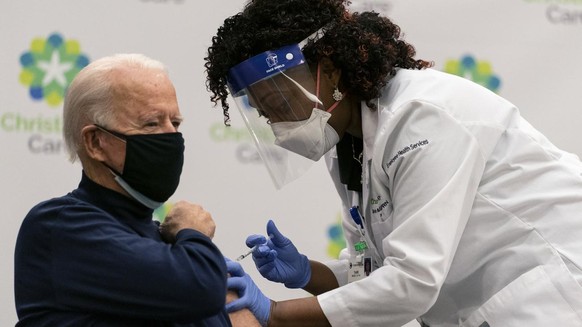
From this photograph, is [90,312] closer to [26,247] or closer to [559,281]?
[26,247]

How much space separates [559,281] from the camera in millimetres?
1734

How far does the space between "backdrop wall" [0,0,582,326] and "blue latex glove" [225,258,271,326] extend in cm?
80

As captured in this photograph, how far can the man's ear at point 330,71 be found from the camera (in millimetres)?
1908

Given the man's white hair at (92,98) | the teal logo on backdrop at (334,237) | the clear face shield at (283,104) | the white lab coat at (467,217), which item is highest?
the man's white hair at (92,98)

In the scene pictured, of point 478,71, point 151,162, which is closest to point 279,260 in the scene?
point 151,162

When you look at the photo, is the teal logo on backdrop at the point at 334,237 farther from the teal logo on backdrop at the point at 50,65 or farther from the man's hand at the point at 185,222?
the man's hand at the point at 185,222

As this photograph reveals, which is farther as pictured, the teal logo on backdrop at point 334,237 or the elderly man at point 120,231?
the teal logo on backdrop at point 334,237

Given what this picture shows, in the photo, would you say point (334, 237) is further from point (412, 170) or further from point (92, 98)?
point (92, 98)

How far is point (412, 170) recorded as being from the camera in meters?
1.73

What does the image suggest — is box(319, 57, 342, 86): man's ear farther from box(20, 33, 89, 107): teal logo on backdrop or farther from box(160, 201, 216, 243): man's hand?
box(20, 33, 89, 107): teal logo on backdrop

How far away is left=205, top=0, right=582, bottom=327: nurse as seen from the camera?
5.64 ft

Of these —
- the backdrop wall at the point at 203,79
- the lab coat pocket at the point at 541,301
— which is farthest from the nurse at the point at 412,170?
the backdrop wall at the point at 203,79

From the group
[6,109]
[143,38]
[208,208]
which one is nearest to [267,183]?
[208,208]

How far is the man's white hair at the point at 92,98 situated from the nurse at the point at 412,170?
1.58ft
